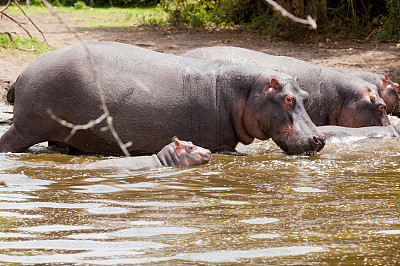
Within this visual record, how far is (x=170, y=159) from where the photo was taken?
19.0 feet

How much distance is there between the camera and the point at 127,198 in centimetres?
450

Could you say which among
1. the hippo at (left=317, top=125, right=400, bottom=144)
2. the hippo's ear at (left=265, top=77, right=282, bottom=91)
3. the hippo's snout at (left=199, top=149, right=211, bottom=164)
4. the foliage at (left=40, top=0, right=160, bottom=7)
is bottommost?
the foliage at (left=40, top=0, right=160, bottom=7)

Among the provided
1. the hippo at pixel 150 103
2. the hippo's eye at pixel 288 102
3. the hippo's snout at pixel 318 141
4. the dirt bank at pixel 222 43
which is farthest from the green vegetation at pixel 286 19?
the hippo's snout at pixel 318 141

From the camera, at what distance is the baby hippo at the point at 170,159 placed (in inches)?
222

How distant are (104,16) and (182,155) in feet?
53.2

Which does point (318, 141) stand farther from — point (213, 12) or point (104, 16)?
point (104, 16)

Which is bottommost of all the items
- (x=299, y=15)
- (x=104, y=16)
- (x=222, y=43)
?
(x=104, y=16)

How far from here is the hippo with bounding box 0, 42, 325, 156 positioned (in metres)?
6.04

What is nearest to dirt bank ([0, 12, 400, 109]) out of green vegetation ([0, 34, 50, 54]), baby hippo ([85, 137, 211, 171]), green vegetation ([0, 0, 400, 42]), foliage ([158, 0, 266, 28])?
green vegetation ([0, 34, 50, 54])

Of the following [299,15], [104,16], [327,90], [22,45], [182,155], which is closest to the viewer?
[182,155]

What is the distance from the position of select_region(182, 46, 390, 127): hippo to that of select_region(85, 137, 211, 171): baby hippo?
190 centimetres

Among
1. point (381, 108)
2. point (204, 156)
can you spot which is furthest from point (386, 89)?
point (204, 156)

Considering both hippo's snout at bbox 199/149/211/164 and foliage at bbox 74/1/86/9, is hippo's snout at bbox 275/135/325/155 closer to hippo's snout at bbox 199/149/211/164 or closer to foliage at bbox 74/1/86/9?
hippo's snout at bbox 199/149/211/164

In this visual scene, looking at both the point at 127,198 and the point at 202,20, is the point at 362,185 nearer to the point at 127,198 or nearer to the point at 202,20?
the point at 127,198
